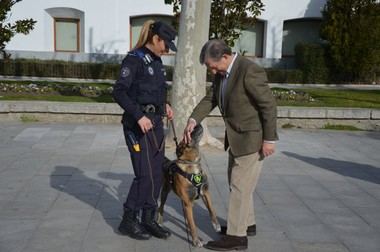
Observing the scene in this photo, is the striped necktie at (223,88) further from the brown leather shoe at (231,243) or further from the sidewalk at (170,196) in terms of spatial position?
the sidewalk at (170,196)

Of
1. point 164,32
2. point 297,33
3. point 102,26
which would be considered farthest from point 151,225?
point 297,33

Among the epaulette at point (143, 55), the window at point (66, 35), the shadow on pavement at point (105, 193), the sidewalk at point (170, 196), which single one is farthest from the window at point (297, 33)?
the epaulette at point (143, 55)

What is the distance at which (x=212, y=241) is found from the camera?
4.51 meters

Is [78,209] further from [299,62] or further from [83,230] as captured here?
[299,62]

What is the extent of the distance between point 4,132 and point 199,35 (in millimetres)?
3952

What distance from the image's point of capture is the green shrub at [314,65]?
2134 centimetres

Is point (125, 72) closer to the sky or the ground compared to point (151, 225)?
closer to the sky

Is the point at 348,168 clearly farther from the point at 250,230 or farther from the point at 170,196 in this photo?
the point at 250,230

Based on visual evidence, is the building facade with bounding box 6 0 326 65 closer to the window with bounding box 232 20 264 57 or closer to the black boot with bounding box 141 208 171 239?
the window with bounding box 232 20 264 57

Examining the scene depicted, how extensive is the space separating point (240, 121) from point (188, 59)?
4.62 metres

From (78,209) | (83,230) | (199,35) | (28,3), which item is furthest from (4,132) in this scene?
(28,3)

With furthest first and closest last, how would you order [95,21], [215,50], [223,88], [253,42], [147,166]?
[253,42], [95,21], [147,166], [223,88], [215,50]

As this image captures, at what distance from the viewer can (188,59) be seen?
8633mm

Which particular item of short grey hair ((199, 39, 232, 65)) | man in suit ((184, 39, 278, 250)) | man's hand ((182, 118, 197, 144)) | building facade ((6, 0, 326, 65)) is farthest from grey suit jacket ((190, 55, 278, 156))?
building facade ((6, 0, 326, 65))
